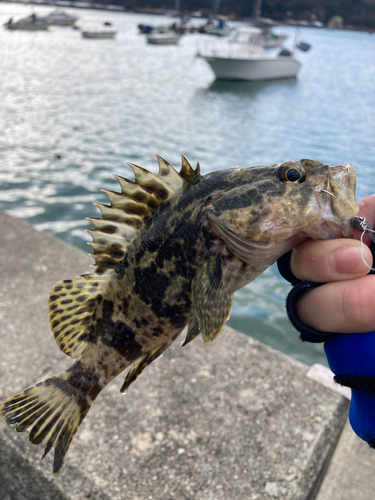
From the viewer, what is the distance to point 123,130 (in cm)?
1479

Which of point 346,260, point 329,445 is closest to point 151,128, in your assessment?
point 329,445

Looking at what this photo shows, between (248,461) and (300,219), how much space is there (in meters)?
1.81

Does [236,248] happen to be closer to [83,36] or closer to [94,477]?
[94,477]

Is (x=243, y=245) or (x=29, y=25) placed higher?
(x=29, y=25)

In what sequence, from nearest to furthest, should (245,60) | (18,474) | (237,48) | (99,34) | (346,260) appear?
(346,260) → (18,474) → (245,60) → (237,48) → (99,34)

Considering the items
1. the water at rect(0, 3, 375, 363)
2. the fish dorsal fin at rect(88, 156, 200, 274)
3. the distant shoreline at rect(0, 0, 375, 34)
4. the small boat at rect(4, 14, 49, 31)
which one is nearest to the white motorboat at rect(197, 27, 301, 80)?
the water at rect(0, 3, 375, 363)

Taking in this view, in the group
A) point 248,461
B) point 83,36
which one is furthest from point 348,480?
point 83,36

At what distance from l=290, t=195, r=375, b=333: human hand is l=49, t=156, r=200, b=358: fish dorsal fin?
63 centimetres

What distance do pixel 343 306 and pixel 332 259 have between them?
8.1 inches

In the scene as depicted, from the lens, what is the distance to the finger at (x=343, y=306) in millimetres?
1481

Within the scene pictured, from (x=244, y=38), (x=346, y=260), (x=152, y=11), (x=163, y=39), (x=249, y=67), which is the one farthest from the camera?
(x=152, y=11)

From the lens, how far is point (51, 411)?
6.10 ft

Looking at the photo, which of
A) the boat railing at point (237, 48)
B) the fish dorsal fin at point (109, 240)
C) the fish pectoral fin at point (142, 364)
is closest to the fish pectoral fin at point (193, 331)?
the fish pectoral fin at point (142, 364)

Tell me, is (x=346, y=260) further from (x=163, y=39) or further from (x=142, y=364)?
(x=163, y=39)
